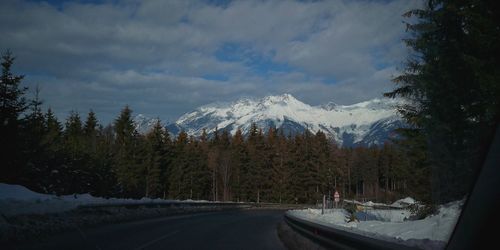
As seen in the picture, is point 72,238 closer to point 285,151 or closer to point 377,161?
point 285,151

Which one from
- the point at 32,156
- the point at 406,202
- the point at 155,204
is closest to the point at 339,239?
the point at 406,202

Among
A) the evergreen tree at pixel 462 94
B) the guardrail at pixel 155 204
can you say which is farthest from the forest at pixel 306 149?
the guardrail at pixel 155 204

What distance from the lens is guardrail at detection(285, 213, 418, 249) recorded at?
20.4ft

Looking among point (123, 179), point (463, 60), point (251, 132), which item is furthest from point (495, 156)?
point (251, 132)

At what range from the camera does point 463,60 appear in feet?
19.4

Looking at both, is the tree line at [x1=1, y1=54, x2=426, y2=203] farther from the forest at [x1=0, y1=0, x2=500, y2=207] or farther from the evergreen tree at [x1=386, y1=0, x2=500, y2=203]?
the evergreen tree at [x1=386, y1=0, x2=500, y2=203]

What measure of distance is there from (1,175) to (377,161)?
10896 centimetres

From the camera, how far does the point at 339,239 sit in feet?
28.2

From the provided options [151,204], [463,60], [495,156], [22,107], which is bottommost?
[151,204]

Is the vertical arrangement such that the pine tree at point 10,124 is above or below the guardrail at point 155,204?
above

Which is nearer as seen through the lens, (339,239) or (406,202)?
(339,239)

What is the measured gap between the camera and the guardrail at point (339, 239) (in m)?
6.21

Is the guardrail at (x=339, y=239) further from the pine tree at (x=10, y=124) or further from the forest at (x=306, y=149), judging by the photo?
the pine tree at (x=10, y=124)

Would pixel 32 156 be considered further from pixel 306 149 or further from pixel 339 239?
pixel 306 149
